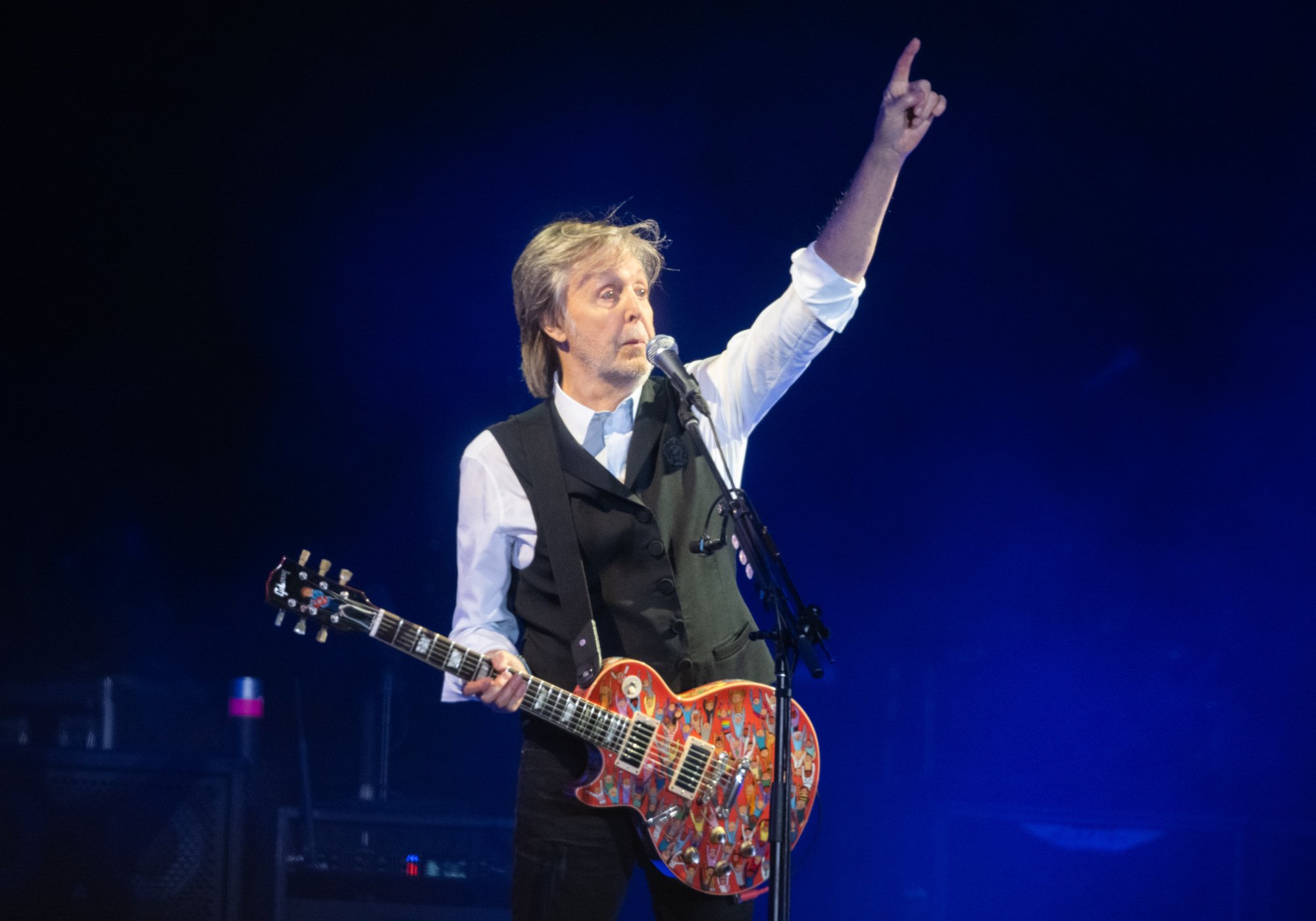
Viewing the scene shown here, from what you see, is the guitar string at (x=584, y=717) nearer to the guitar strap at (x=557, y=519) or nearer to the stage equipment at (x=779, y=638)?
the guitar strap at (x=557, y=519)

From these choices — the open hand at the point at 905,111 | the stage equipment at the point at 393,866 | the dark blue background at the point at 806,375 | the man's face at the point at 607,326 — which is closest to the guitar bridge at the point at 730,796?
the man's face at the point at 607,326

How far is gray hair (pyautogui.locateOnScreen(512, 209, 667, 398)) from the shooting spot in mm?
2697

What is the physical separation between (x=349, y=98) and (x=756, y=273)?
1954 millimetres

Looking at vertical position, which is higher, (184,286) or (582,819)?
(184,286)

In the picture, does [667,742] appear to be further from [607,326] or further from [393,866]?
[393,866]

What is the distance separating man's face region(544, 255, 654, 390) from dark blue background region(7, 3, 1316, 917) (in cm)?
212

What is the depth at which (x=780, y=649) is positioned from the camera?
1.98m

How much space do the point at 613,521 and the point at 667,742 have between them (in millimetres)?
486

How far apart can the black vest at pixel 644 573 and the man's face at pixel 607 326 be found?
0.50ft

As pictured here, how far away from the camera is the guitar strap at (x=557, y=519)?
235 cm

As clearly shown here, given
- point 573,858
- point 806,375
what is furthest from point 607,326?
point 806,375

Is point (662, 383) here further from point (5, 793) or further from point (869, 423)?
point (5, 793)

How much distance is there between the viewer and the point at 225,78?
481 centimetres

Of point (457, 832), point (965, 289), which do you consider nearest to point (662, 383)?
point (457, 832)
